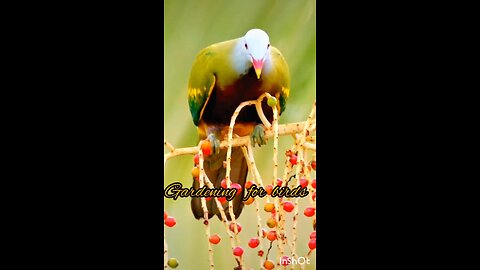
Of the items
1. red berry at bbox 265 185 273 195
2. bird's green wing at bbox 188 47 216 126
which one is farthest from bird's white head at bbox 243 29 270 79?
red berry at bbox 265 185 273 195

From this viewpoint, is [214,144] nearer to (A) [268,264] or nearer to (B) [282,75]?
(B) [282,75]

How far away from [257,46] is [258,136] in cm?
34

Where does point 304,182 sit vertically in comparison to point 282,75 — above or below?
below

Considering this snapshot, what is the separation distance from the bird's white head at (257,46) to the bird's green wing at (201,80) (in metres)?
0.15

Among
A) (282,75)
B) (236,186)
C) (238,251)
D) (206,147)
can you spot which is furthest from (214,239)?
(282,75)

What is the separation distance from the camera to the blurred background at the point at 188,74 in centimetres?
242

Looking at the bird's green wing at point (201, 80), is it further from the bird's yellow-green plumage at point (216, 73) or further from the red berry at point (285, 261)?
the red berry at point (285, 261)

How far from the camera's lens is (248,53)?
2395mm

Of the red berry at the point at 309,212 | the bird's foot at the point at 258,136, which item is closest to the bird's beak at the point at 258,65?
the bird's foot at the point at 258,136

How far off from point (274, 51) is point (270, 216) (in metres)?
0.62

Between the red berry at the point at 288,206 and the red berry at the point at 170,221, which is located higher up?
the red berry at the point at 288,206

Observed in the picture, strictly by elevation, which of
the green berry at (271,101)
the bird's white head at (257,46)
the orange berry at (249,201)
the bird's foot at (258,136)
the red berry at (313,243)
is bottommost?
the red berry at (313,243)

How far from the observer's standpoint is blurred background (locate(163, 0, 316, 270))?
242cm

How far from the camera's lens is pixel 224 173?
8.18 feet
